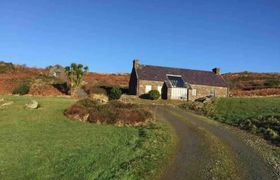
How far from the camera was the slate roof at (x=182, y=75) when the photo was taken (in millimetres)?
53769

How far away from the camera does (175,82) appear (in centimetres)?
5347

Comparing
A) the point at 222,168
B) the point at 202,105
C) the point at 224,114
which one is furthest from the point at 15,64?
the point at 222,168

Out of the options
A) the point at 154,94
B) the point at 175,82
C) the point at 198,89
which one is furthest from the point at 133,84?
the point at 198,89

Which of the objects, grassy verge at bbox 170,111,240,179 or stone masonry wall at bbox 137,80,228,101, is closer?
grassy verge at bbox 170,111,240,179

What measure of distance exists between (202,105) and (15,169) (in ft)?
100

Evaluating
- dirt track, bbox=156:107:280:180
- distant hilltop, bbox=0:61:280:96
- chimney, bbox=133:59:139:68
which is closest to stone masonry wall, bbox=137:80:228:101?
chimney, bbox=133:59:139:68

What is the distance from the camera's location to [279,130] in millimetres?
22984

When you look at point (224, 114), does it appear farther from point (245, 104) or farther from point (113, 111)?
point (113, 111)

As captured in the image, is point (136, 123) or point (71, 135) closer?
point (71, 135)

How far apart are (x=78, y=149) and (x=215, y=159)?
24.5 feet

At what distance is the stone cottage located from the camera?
171 feet

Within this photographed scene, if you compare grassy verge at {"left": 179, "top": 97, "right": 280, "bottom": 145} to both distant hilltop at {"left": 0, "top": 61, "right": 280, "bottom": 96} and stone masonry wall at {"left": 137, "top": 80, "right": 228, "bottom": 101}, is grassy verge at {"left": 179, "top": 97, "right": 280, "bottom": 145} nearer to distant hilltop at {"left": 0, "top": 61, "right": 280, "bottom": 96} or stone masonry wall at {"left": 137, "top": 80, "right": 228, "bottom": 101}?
stone masonry wall at {"left": 137, "top": 80, "right": 228, "bottom": 101}

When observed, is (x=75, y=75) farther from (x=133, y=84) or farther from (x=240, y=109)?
(x=240, y=109)

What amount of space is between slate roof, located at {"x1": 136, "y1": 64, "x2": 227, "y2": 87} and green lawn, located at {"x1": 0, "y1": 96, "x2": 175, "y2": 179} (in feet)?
90.5
